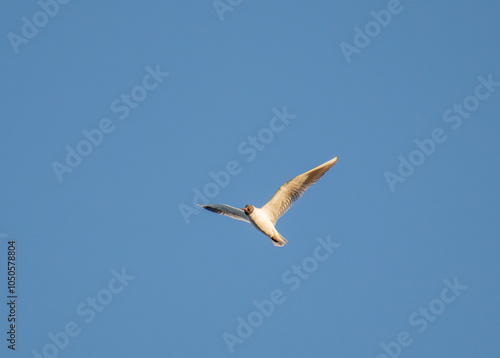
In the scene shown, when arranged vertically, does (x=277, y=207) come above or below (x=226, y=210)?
above

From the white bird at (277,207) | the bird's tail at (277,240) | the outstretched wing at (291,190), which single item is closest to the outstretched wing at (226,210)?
the white bird at (277,207)

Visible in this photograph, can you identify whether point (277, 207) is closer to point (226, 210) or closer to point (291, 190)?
point (291, 190)

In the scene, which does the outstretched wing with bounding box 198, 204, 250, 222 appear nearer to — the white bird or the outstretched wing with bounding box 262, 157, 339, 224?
the white bird

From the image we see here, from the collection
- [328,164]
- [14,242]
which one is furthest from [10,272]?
[328,164]

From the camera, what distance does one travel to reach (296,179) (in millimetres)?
17219

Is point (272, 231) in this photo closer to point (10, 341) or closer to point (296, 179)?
point (296, 179)

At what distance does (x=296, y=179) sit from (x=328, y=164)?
0.82m

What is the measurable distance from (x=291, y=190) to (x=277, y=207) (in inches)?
22.3

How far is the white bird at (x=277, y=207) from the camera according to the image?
17.2m

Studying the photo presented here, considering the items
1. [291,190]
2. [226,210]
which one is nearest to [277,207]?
[291,190]

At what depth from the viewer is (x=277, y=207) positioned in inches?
697

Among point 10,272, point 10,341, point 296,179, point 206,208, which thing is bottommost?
point 10,341

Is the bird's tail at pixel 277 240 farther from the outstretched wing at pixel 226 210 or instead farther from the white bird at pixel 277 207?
the outstretched wing at pixel 226 210

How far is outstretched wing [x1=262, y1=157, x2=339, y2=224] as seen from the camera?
17.1 m
